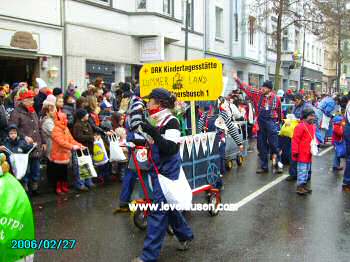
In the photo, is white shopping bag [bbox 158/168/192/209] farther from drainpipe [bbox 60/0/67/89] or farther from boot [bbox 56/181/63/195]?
drainpipe [bbox 60/0/67/89]

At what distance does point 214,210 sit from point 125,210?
1.36m

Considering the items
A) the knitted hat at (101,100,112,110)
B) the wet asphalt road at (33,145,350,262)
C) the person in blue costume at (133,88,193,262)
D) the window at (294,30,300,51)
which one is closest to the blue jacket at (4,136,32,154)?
the wet asphalt road at (33,145,350,262)

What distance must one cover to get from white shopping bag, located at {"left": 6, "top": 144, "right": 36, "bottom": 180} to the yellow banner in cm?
224

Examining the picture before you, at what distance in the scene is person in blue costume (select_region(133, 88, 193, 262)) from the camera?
470 centimetres

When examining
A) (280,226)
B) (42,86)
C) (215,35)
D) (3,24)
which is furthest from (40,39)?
(215,35)

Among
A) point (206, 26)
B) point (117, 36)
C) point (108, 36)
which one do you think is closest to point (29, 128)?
point (108, 36)

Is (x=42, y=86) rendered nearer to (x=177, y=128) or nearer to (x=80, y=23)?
(x=80, y=23)

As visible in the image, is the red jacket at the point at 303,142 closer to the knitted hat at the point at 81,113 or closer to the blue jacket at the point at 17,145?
the knitted hat at the point at 81,113

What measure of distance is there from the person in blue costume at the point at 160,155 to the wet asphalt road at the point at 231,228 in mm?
479

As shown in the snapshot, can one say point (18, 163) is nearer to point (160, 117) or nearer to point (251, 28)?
point (160, 117)

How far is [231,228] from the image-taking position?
20.6ft

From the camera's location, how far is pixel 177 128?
16.0 ft

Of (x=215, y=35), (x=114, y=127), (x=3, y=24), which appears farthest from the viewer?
(x=215, y=35)

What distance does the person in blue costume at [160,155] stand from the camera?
185 inches
